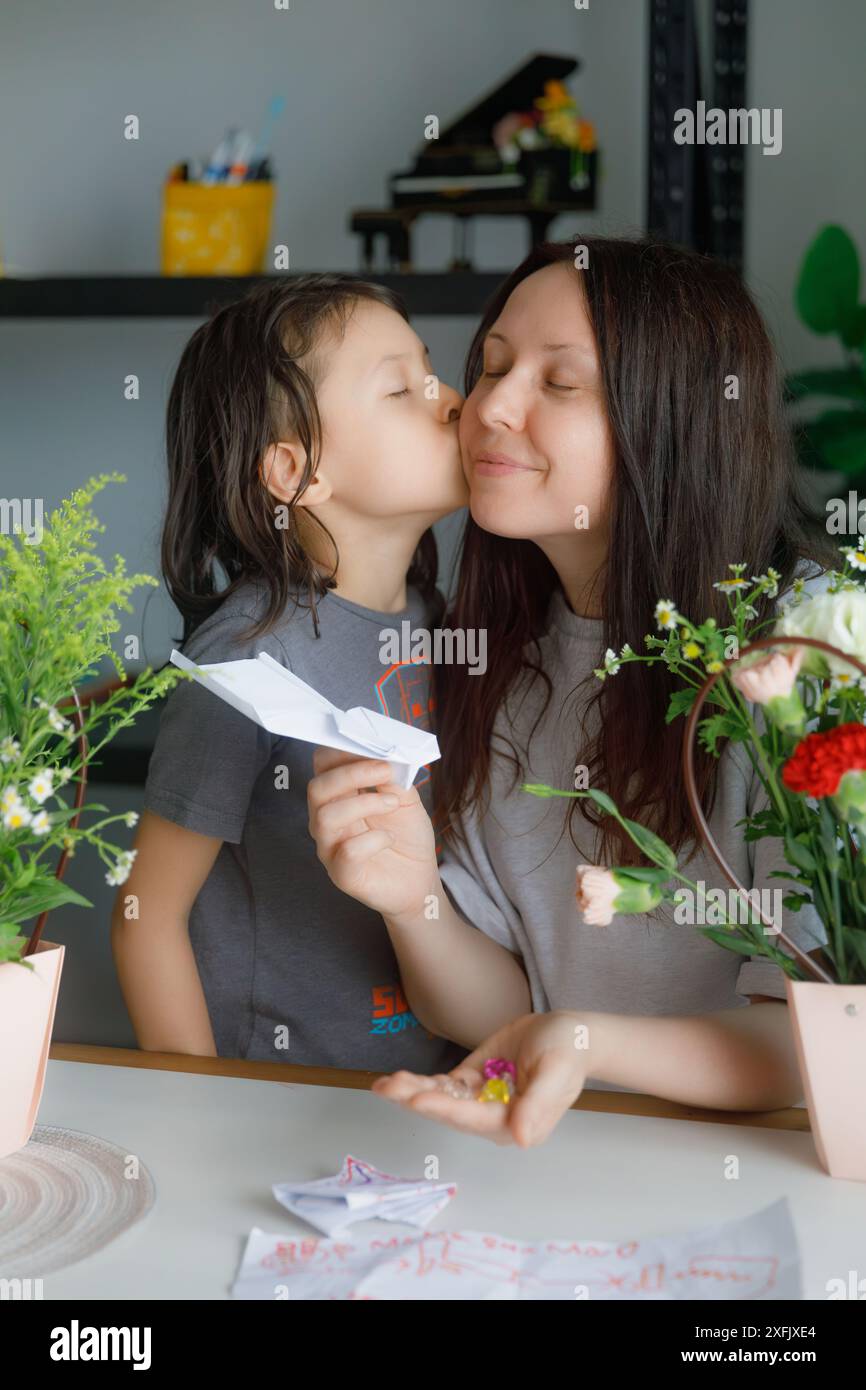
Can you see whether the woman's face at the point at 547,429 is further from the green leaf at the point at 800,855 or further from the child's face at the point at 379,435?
the green leaf at the point at 800,855

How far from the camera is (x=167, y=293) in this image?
2211mm

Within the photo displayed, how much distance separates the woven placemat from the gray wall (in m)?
1.50

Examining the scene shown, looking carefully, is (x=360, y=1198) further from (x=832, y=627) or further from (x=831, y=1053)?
(x=832, y=627)

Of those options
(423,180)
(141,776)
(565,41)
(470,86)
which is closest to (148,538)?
(141,776)

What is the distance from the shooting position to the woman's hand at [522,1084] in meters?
0.79

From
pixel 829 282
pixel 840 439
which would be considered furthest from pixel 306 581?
pixel 829 282

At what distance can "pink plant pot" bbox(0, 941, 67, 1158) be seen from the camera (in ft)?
2.79

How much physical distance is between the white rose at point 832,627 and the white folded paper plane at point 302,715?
10.0 inches

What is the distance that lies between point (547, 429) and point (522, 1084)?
1.95 ft

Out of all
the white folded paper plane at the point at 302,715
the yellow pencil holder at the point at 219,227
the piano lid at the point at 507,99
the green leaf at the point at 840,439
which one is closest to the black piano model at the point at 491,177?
the piano lid at the point at 507,99

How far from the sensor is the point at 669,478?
1225mm

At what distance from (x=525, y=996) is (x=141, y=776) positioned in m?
1.24

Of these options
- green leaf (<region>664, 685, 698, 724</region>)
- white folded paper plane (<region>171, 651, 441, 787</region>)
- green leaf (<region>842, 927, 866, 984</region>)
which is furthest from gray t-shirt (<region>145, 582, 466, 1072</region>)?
green leaf (<region>842, 927, 866, 984</region>)
